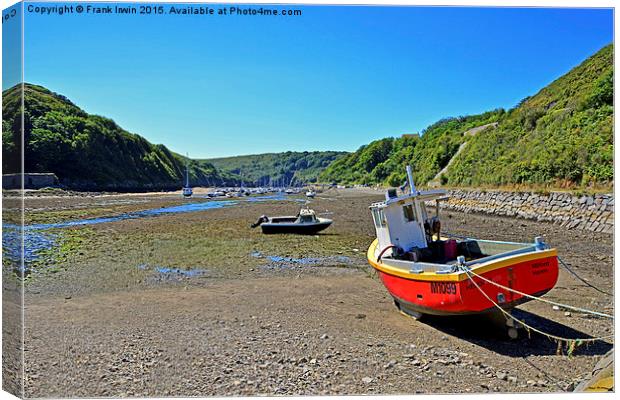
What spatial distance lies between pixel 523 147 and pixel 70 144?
13.4 m

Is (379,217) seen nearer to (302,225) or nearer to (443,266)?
(443,266)

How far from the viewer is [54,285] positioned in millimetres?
9227

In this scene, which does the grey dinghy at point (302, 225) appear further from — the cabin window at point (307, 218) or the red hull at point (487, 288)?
the red hull at point (487, 288)

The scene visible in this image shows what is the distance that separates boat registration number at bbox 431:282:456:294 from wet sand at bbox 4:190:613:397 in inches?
27.2

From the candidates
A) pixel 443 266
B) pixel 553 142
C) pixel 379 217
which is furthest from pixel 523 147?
pixel 443 266

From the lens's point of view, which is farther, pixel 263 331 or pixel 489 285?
pixel 263 331

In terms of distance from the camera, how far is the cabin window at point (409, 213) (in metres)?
7.83

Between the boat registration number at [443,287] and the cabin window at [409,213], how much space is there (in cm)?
172

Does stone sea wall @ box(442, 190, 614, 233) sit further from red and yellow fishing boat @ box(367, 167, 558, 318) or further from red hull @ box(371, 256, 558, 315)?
red hull @ box(371, 256, 558, 315)

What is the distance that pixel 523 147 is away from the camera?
50.8 ft

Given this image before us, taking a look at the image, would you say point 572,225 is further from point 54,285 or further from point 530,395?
point 54,285

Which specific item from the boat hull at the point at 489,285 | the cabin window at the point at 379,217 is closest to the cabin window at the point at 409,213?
the cabin window at the point at 379,217

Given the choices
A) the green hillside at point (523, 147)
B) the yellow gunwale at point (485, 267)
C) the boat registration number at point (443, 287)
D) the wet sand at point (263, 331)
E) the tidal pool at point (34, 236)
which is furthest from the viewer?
the green hillside at point (523, 147)

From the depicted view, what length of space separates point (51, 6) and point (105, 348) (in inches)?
155
